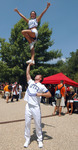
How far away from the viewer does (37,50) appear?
2584 cm

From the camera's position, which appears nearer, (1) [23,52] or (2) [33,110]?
(2) [33,110]

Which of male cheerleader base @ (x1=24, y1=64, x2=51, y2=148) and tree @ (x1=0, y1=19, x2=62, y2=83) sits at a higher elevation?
tree @ (x1=0, y1=19, x2=62, y2=83)

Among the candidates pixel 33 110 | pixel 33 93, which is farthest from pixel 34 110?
pixel 33 93

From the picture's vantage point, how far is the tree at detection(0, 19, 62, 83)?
2508 centimetres

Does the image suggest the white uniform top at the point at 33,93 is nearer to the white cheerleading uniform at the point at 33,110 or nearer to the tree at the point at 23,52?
the white cheerleading uniform at the point at 33,110

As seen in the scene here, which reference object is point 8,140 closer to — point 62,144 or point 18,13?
point 62,144

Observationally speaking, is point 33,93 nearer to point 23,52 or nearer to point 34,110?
point 34,110

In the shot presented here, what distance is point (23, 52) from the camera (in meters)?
25.1

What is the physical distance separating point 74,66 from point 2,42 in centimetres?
2833

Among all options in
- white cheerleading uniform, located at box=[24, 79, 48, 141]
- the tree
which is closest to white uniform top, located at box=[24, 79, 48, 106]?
white cheerleading uniform, located at box=[24, 79, 48, 141]

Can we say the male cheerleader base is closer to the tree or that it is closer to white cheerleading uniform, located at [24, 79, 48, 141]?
white cheerleading uniform, located at [24, 79, 48, 141]

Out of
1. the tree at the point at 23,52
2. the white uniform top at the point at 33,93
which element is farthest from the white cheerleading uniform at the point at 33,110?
the tree at the point at 23,52

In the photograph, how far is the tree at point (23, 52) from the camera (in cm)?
2508

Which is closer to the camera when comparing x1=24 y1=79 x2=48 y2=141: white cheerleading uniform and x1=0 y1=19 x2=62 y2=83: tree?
x1=24 y1=79 x2=48 y2=141: white cheerleading uniform
